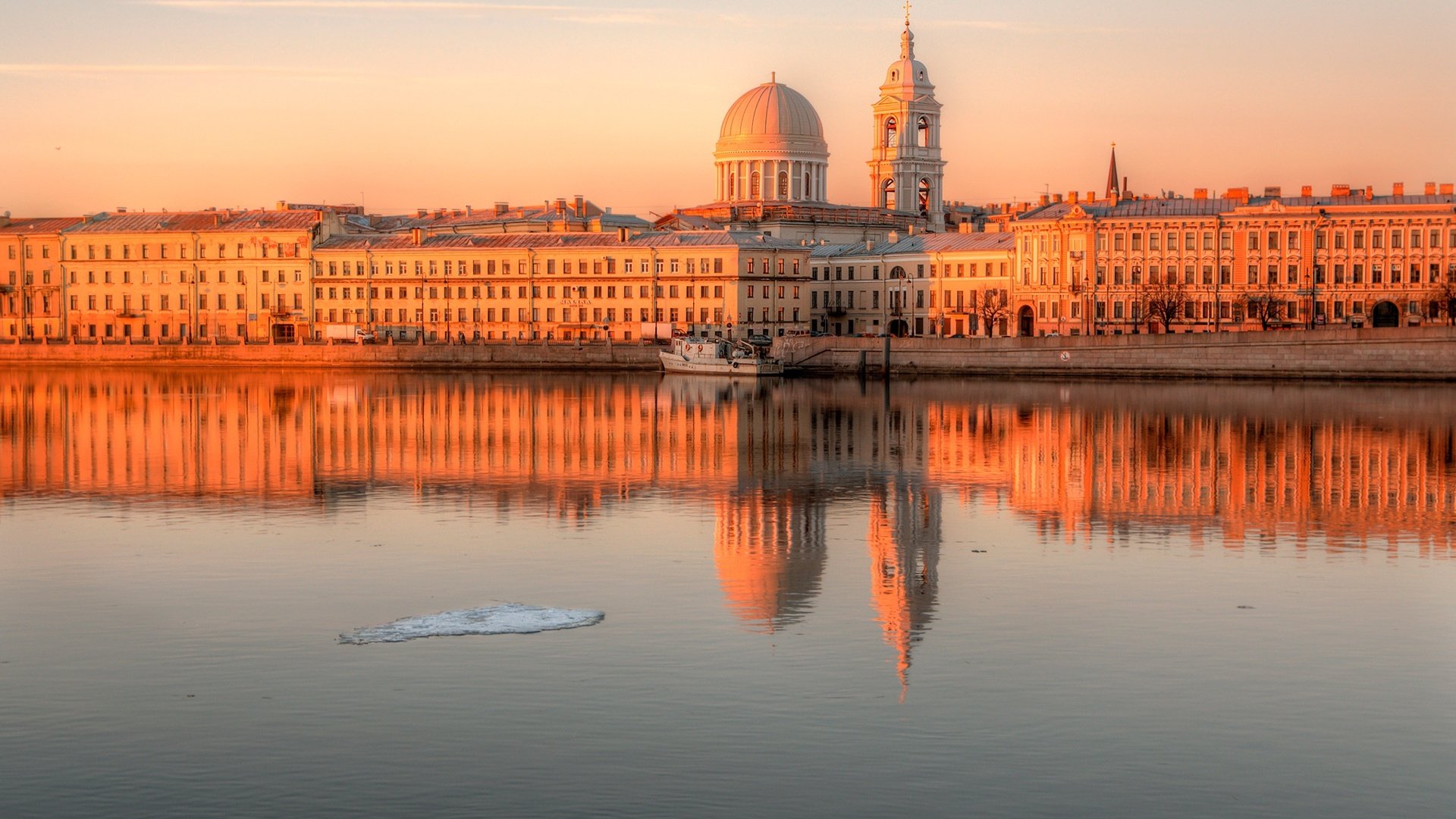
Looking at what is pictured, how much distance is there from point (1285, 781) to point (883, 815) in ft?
9.19

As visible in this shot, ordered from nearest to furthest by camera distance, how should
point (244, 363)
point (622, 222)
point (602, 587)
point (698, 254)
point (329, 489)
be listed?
point (602, 587) → point (329, 489) → point (244, 363) → point (698, 254) → point (622, 222)

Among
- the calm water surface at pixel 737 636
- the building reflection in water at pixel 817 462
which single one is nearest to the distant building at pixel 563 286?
the building reflection in water at pixel 817 462

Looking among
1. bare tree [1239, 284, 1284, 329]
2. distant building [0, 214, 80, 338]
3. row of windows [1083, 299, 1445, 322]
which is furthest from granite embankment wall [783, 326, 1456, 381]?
distant building [0, 214, 80, 338]

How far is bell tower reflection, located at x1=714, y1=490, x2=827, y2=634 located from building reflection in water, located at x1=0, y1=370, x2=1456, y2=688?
→ 63 mm

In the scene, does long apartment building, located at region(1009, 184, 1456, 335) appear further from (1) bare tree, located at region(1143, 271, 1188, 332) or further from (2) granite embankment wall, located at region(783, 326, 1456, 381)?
(2) granite embankment wall, located at region(783, 326, 1456, 381)

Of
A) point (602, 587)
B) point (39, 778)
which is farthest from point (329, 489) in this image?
point (39, 778)

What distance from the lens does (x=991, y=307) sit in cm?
9762

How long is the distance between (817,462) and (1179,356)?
37825 millimetres

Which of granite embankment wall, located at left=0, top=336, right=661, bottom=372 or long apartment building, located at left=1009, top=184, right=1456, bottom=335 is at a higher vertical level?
long apartment building, located at left=1009, top=184, right=1456, bottom=335

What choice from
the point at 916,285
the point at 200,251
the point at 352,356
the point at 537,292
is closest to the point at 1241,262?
the point at 916,285

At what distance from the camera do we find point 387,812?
11.8m

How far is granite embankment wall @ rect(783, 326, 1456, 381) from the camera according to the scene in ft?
215

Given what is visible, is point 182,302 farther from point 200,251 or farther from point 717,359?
point 717,359

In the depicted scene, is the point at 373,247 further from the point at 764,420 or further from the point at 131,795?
the point at 131,795
